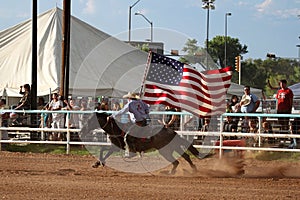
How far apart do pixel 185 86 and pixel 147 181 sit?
8.78 ft

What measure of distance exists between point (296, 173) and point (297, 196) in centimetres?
341

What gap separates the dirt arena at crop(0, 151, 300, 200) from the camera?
9.92 metres

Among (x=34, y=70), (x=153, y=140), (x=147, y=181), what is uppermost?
(x=34, y=70)

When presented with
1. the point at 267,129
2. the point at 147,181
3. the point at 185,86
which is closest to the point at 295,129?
the point at 267,129

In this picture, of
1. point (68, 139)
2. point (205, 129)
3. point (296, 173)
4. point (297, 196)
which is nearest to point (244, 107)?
point (205, 129)

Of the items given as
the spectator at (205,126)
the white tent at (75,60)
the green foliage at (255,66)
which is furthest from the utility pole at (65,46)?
the green foliage at (255,66)

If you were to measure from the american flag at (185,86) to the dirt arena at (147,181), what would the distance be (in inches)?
57.3

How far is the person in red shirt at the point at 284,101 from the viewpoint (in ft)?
51.6

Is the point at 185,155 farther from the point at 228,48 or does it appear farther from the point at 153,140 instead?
the point at 228,48

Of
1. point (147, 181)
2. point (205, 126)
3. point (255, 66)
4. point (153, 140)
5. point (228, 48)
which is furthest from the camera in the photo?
point (228, 48)

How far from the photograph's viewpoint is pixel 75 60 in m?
27.1

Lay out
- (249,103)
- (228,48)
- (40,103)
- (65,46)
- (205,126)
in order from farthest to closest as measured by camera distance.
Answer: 1. (228,48)
2. (40,103)
3. (65,46)
4. (249,103)
5. (205,126)

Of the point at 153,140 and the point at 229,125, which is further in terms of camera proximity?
the point at 229,125

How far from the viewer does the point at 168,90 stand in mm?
13539
